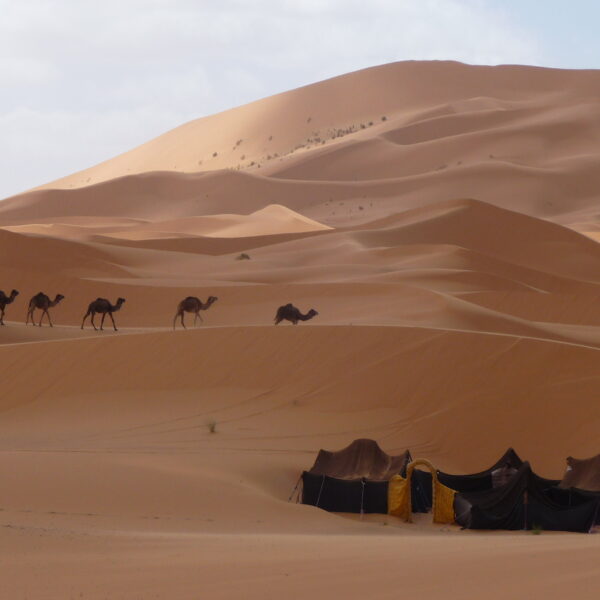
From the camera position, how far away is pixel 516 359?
2225 cm

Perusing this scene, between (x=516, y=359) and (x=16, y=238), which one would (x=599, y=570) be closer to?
(x=516, y=359)

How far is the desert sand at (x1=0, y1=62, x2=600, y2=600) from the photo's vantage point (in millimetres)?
8680

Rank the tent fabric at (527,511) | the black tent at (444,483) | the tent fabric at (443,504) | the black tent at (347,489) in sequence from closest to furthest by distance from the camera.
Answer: the tent fabric at (527,511) → the tent fabric at (443,504) → the black tent at (347,489) → the black tent at (444,483)

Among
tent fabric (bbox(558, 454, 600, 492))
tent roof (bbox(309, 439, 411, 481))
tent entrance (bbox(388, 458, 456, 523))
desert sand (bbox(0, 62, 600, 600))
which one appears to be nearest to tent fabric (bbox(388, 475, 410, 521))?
tent entrance (bbox(388, 458, 456, 523))

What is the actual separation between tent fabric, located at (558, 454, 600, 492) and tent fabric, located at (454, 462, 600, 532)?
941 mm

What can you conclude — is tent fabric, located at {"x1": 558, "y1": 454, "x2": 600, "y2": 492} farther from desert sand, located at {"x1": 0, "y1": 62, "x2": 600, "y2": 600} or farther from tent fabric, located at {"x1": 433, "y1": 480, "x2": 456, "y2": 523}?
desert sand, located at {"x1": 0, "y1": 62, "x2": 600, "y2": 600}

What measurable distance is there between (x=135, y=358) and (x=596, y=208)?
50.8m

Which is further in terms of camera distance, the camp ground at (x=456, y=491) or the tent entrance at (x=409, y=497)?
the tent entrance at (x=409, y=497)

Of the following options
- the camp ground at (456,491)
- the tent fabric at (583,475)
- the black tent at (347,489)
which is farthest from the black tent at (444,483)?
the tent fabric at (583,475)

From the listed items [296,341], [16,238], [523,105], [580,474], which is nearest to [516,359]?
[296,341]

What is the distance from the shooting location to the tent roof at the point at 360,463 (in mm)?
16969

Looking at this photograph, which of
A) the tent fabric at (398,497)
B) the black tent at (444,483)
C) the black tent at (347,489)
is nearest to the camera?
the tent fabric at (398,497)

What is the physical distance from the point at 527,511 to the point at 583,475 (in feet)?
5.69

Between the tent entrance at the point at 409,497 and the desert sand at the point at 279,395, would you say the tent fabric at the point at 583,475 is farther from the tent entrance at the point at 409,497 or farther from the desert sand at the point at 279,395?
the desert sand at the point at 279,395
